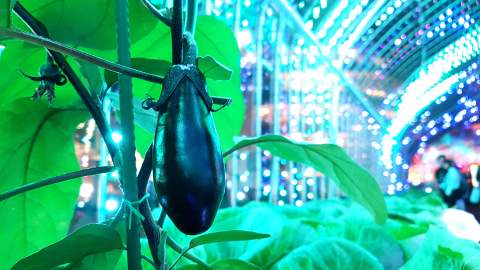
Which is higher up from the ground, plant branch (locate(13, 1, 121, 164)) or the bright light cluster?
the bright light cluster

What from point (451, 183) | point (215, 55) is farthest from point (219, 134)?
point (451, 183)

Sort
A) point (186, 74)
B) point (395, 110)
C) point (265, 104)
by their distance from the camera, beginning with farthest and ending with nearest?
1. point (265, 104)
2. point (395, 110)
3. point (186, 74)

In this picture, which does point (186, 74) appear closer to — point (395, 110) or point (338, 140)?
point (395, 110)

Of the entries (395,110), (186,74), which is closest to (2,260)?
(186,74)

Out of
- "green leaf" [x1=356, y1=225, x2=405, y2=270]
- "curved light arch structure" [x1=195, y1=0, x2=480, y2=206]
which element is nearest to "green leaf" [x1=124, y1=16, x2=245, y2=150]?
"green leaf" [x1=356, y1=225, x2=405, y2=270]

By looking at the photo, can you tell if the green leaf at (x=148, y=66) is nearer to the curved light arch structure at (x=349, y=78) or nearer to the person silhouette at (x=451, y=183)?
the curved light arch structure at (x=349, y=78)

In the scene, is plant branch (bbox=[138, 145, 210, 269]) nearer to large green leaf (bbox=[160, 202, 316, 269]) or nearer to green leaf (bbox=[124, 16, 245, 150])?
green leaf (bbox=[124, 16, 245, 150])

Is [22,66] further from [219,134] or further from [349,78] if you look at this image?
[349,78]
